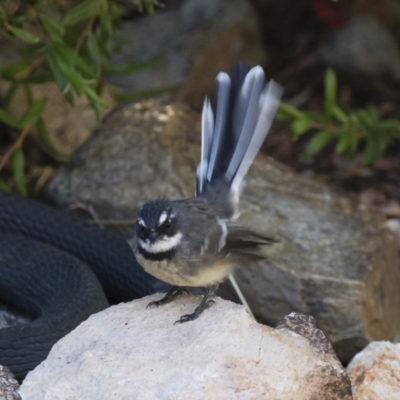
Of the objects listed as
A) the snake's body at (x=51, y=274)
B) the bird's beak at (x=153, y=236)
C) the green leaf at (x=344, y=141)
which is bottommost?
the green leaf at (x=344, y=141)

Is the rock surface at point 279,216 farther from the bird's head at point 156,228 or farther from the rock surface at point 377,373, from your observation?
the bird's head at point 156,228

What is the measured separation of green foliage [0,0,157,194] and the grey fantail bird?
867 millimetres

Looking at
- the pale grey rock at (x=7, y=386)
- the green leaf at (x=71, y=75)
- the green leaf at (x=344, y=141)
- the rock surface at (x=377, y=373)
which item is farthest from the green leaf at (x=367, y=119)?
the pale grey rock at (x=7, y=386)

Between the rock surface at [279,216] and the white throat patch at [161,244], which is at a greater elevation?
the white throat patch at [161,244]

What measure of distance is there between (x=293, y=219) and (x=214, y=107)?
1.45 m

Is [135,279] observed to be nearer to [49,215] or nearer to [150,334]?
[49,215]

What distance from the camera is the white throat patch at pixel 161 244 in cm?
280

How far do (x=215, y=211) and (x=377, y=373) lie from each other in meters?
0.81

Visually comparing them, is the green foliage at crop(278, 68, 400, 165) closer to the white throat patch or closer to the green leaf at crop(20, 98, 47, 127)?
the green leaf at crop(20, 98, 47, 127)

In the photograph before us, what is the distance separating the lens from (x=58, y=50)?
13.3ft

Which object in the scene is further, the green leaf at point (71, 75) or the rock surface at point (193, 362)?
the green leaf at point (71, 75)

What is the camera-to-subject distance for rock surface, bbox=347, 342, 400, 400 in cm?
304

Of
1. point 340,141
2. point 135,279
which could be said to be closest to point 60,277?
point 135,279

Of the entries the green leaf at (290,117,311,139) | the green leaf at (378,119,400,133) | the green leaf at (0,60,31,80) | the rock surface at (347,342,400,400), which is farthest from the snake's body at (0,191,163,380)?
the green leaf at (378,119,400,133)
